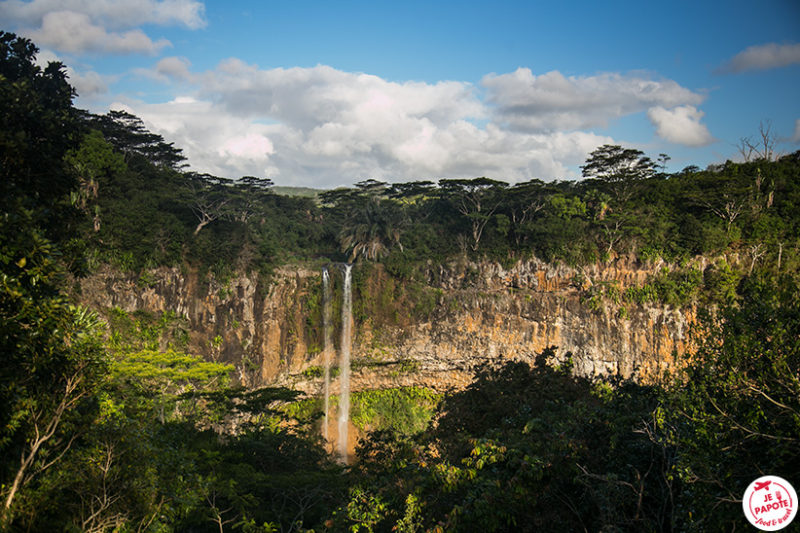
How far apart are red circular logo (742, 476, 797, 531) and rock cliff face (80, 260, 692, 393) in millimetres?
17489

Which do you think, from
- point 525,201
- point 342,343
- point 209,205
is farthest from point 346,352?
point 525,201

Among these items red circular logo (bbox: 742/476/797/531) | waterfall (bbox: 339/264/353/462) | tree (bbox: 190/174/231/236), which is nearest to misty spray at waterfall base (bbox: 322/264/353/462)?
waterfall (bbox: 339/264/353/462)

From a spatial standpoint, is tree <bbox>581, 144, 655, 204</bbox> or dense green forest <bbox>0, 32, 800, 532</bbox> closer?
dense green forest <bbox>0, 32, 800, 532</bbox>

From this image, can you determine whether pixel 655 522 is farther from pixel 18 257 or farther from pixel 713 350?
pixel 18 257

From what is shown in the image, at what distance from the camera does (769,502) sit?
10.6 ft

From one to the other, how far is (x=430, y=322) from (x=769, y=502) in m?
20.0

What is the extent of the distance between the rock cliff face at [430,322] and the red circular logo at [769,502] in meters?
17.5

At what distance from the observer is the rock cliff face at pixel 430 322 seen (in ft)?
68.4

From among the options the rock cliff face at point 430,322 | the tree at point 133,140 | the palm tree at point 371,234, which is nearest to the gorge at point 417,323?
the rock cliff face at point 430,322

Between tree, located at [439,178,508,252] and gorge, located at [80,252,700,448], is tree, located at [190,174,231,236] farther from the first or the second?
tree, located at [439,178,508,252]

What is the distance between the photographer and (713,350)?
15.9 ft

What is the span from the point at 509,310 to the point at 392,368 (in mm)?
6835

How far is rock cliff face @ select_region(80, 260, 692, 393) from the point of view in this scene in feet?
68.4

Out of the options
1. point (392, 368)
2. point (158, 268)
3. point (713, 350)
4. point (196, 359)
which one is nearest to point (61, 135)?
point (713, 350)
